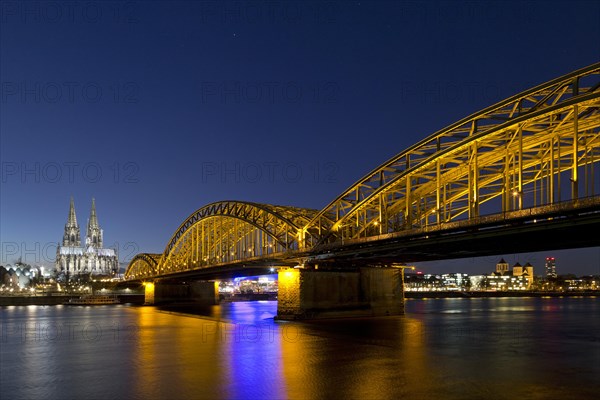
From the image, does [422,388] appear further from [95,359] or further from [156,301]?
[156,301]

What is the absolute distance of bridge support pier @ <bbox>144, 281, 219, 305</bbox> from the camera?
150m

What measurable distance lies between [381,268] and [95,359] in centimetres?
4351

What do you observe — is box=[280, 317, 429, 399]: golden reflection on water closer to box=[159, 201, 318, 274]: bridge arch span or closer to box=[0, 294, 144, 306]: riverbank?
box=[159, 201, 318, 274]: bridge arch span

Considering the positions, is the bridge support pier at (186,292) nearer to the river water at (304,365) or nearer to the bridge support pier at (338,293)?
the bridge support pier at (338,293)

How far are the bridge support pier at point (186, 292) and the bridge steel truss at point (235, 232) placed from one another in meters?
4.29

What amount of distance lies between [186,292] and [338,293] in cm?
8417

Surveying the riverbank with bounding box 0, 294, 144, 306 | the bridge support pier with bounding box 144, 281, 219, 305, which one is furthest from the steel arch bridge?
the riverbank with bounding box 0, 294, 144, 306

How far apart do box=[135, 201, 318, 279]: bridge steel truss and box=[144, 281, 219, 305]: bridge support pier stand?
429cm

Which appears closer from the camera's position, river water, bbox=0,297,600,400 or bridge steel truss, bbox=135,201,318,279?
river water, bbox=0,297,600,400

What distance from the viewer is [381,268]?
3049 inches

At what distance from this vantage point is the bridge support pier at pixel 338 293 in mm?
71938

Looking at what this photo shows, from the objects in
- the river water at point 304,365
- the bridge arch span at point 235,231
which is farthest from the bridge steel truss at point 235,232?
the river water at point 304,365

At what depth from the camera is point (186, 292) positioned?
151375 millimetres

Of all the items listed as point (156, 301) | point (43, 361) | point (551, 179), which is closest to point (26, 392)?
point (43, 361)
